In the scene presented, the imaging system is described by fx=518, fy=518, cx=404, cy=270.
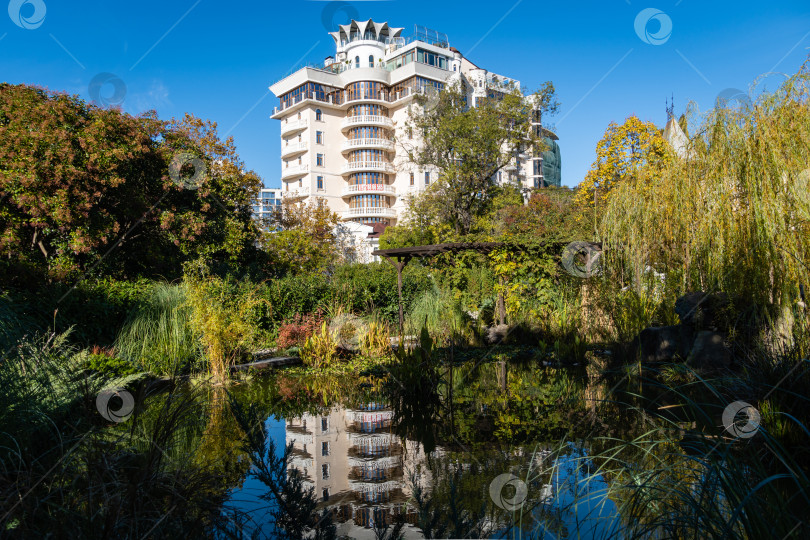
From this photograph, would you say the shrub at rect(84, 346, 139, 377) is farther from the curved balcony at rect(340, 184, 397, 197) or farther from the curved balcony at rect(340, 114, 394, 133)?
the curved balcony at rect(340, 114, 394, 133)

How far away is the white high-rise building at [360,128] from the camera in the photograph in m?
43.7

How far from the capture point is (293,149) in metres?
45.7

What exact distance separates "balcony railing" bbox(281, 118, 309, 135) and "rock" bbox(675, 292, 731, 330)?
135 feet

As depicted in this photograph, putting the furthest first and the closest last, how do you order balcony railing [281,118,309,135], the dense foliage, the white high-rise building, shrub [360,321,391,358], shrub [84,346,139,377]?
balcony railing [281,118,309,135], the white high-rise building, the dense foliage, shrub [360,321,391,358], shrub [84,346,139,377]

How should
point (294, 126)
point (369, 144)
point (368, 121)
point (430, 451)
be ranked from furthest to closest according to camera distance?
point (294, 126)
point (368, 121)
point (369, 144)
point (430, 451)

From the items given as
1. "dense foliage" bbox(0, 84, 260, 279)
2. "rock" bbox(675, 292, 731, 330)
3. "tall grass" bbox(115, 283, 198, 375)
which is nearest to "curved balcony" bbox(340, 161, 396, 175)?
"dense foliage" bbox(0, 84, 260, 279)

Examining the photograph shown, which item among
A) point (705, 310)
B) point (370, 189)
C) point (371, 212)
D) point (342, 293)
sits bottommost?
point (705, 310)

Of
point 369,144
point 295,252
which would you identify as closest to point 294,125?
point 369,144

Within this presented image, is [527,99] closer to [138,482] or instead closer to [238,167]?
[238,167]

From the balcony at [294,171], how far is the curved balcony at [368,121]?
5.02 meters

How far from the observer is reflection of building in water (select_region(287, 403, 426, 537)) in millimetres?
3312

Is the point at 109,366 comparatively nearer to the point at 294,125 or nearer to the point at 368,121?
the point at 368,121

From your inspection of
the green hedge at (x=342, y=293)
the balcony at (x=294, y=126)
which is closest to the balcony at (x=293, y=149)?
the balcony at (x=294, y=126)

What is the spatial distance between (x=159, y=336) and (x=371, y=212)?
3630cm
